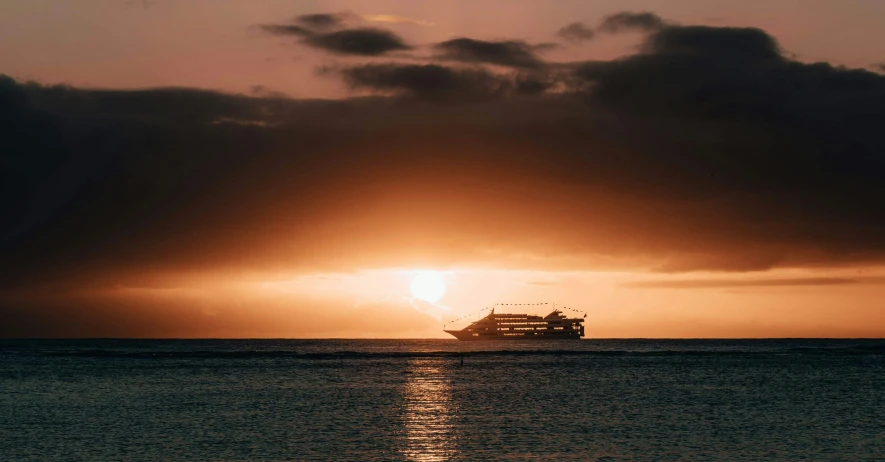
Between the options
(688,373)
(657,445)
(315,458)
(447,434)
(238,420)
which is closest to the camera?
(315,458)

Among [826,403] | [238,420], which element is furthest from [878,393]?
[238,420]

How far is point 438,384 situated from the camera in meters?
124

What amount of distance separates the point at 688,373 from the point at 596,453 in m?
99.3

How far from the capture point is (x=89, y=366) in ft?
570

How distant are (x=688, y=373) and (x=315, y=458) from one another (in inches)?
4233

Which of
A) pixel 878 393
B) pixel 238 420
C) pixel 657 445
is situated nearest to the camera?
pixel 657 445

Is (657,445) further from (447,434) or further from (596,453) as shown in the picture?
(447,434)

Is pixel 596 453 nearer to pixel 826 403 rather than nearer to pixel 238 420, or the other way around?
pixel 238 420

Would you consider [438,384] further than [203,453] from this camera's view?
Yes

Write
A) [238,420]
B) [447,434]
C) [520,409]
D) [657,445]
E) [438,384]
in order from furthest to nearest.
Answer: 1. [438,384]
2. [520,409]
3. [238,420]
4. [447,434]
5. [657,445]

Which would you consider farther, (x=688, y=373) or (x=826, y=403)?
(x=688, y=373)

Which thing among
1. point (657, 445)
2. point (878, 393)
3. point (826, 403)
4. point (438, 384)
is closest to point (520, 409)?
point (657, 445)

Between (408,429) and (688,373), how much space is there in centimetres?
9189

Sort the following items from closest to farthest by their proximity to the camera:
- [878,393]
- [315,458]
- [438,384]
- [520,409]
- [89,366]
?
[315,458], [520,409], [878,393], [438,384], [89,366]
